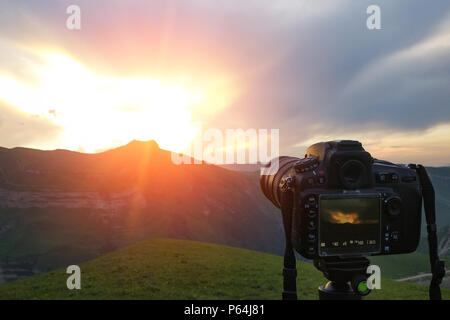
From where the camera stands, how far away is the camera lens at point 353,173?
376 centimetres

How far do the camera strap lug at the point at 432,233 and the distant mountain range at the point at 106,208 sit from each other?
12171 cm

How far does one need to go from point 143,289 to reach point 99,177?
126 metres

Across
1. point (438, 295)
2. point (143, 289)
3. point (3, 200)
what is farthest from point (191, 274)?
point (3, 200)

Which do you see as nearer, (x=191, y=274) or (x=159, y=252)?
(x=191, y=274)

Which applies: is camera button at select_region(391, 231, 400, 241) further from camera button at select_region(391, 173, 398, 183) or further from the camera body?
camera button at select_region(391, 173, 398, 183)

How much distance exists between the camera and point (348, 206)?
3699 millimetres

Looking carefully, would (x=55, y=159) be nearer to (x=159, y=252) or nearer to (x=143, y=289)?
(x=159, y=252)

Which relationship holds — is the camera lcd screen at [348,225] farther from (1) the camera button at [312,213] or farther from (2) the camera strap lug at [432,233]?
(2) the camera strap lug at [432,233]

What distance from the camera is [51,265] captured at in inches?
4368

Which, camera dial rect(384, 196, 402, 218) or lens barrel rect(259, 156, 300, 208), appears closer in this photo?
camera dial rect(384, 196, 402, 218)

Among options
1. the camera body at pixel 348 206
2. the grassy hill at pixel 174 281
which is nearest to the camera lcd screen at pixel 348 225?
the camera body at pixel 348 206

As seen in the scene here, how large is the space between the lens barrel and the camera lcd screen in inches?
31.7

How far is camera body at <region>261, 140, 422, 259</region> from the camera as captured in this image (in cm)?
368

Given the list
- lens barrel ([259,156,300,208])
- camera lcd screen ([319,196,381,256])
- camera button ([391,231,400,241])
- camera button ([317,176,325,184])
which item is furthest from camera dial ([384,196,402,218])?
lens barrel ([259,156,300,208])
